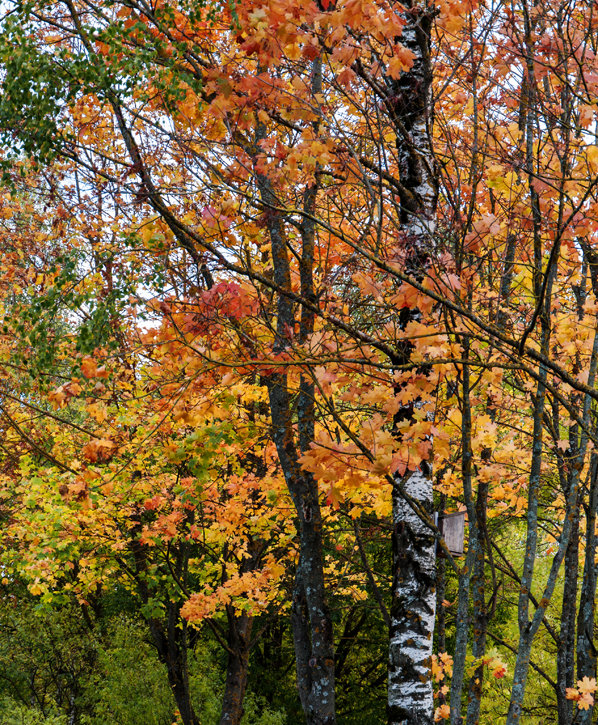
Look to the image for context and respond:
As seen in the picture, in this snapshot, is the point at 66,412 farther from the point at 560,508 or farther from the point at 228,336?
the point at 228,336

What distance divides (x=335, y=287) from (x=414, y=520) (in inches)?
79.0

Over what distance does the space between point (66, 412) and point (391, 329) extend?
15241 millimetres

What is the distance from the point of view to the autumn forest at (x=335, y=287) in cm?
343

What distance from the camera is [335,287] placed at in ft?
17.2

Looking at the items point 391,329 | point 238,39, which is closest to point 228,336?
point 391,329

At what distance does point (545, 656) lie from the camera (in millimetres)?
15102

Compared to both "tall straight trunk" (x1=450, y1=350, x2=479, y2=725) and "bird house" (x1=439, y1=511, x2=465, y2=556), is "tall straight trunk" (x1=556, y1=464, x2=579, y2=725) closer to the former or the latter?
"bird house" (x1=439, y1=511, x2=465, y2=556)

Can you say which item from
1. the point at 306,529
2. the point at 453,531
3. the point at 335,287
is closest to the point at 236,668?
the point at 306,529

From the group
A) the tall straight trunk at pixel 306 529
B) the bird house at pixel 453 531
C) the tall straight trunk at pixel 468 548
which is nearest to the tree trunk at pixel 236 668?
the tall straight trunk at pixel 306 529

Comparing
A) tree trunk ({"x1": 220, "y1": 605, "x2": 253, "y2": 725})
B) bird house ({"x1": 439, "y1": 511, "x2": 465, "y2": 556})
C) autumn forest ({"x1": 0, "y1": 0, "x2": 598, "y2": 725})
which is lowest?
tree trunk ({"x1": 220, "y1": 605, "x2": 253, "y2": 725})

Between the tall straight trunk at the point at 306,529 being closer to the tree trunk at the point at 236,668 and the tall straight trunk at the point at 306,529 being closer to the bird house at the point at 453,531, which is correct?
the bird house at the point at 453,531

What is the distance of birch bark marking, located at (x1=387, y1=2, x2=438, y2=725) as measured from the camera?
12.6 ft

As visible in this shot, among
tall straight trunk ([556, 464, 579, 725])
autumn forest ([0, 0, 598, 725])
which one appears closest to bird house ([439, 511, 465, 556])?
autumn forest ([0, 0, 598, 725])

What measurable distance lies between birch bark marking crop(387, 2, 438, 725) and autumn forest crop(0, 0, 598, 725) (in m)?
0.02
